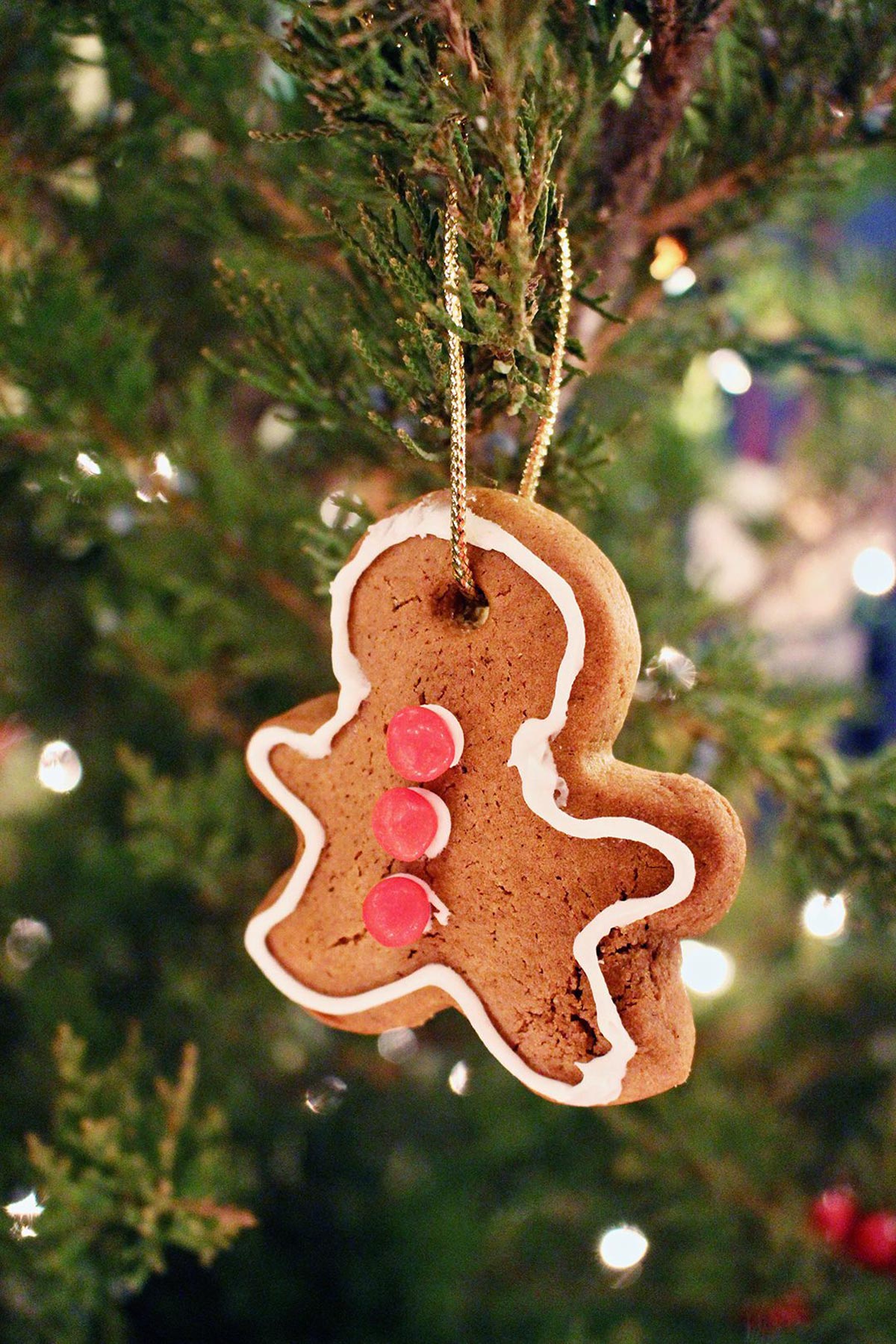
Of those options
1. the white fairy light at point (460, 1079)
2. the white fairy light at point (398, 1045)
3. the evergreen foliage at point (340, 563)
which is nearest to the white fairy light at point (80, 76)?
the evergreen foliage at point (340, 563)

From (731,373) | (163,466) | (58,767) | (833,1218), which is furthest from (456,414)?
(833,1218)

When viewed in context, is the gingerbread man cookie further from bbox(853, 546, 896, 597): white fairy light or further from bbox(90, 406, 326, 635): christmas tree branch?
bbox(853, 546, 896, 597): white fairy light

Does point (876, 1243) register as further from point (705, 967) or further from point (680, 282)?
point (680, 282)

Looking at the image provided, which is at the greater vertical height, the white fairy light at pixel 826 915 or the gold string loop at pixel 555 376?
the gold string loop at pixel 555 376

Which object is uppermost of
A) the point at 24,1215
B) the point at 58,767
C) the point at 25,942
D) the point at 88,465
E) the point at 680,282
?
the point at 680,282

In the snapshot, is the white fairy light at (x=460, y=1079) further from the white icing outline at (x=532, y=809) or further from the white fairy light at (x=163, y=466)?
the white fairy light at (x=163, y=466)

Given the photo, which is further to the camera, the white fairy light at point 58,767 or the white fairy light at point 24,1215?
the white fairy light at point 58,767
